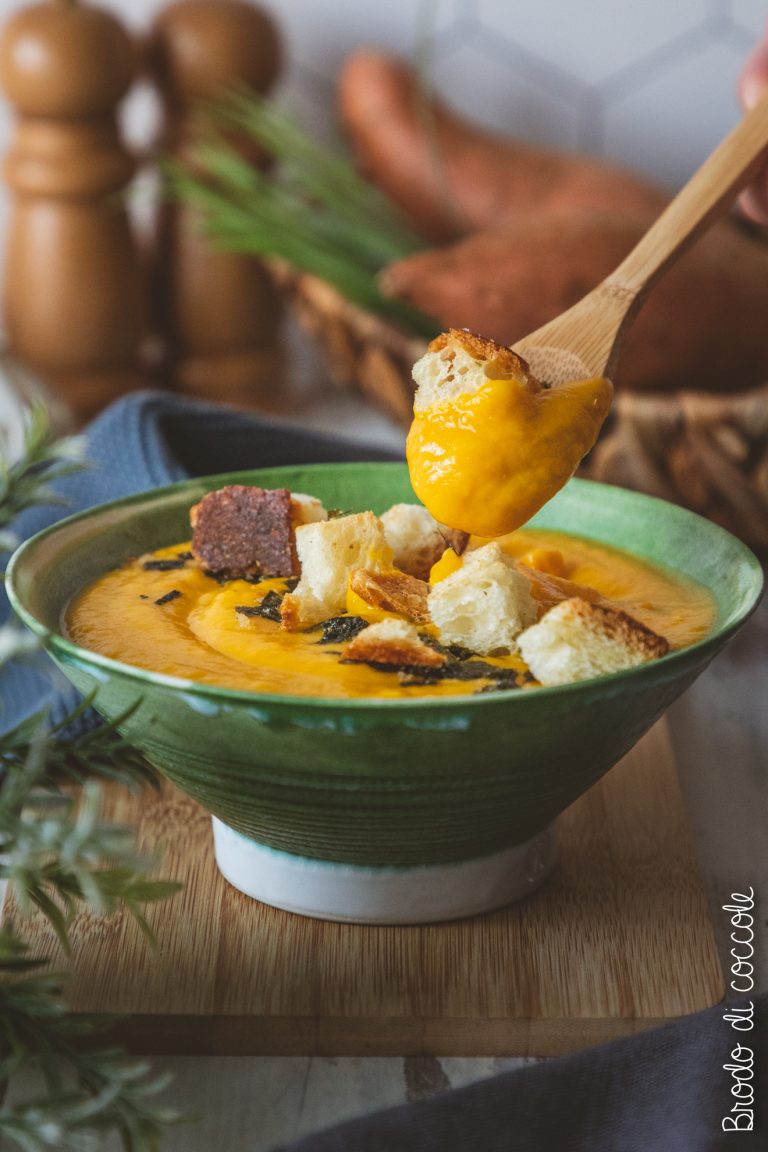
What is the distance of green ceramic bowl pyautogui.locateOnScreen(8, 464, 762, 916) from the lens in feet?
3.38

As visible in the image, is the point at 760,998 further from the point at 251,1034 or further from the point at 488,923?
the point at 251,1034

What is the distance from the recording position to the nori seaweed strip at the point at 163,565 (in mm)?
1431

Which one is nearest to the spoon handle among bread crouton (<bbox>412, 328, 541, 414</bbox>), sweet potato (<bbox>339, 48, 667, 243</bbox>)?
bread crouton (<bbox>412, 328, 541, 414</bbox>)

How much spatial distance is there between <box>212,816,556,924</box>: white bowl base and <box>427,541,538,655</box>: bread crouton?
0.20m

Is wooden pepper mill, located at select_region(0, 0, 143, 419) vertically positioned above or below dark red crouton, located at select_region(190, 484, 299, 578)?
below

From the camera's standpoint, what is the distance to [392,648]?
1.14 m

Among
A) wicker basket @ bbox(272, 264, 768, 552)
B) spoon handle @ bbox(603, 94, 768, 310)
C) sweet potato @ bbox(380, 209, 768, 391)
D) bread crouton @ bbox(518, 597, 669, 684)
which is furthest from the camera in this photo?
sweet potato @ bbox(380, 209, 768, 391)

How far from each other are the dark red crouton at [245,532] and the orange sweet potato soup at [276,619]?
19 mm

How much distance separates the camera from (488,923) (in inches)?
49.8

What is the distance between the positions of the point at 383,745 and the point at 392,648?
12cm

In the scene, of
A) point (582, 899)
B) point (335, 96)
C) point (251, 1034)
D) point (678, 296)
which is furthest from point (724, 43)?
point (251, 1034)

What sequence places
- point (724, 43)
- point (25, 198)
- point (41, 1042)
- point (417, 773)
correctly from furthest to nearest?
point (724, 43), point (25, 198), point (417, 773), point (41, 1042)

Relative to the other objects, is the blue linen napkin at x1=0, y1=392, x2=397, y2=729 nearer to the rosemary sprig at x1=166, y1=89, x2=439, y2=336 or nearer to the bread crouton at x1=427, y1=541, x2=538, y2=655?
the bread crouton at x1=427, y1=541, x2=538, y2=655

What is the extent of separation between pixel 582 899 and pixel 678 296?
1328 millimetres
